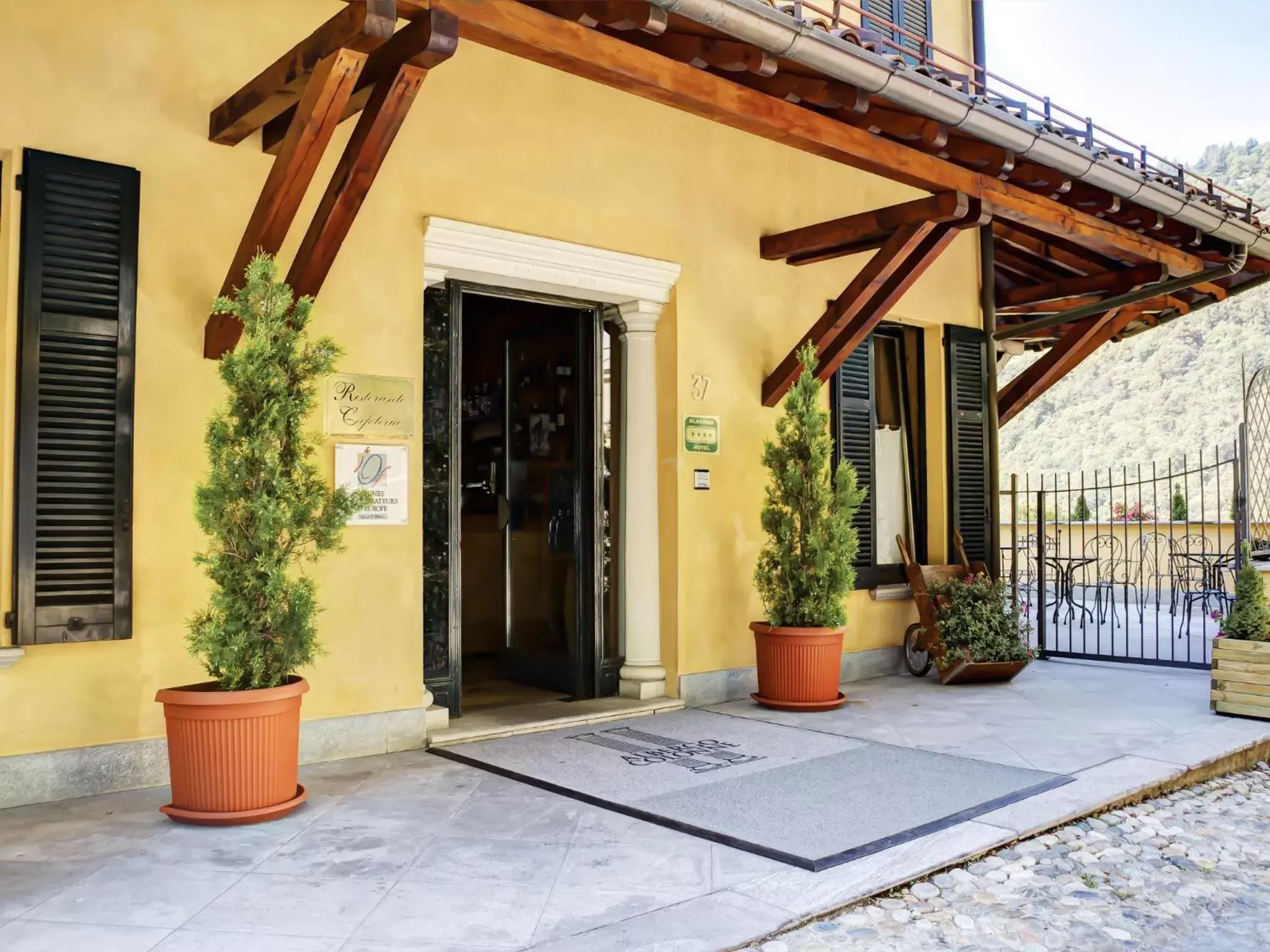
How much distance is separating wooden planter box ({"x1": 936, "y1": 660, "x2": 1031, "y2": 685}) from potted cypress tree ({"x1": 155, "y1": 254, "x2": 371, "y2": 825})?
4.42 meters

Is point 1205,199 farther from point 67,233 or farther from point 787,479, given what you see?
point 67,233

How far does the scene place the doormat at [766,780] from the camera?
11.8 ft

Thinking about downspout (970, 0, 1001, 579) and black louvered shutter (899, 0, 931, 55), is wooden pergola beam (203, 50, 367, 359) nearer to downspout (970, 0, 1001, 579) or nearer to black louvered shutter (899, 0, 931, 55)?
downspout (970, 0, 1001, 579)

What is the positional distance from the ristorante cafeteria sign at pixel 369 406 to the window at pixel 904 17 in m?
5.06

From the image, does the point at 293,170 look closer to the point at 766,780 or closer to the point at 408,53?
the point at 408,53

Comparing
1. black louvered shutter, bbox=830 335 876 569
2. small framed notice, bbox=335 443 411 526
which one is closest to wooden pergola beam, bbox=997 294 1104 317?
black louvered shutter, bbox=830 335 876 569

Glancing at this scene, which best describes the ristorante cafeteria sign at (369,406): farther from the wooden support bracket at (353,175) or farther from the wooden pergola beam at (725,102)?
the wooden pergola beam at (725,102)

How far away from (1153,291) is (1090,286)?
0.72 metres

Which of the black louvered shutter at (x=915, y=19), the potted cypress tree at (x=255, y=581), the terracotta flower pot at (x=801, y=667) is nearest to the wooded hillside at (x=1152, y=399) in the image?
the black louvered shutter at (x=915, y=19)

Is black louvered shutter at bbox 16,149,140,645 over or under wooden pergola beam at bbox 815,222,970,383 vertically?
under

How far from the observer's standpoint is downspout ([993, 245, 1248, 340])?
7750 mm

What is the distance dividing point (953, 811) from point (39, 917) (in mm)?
2957

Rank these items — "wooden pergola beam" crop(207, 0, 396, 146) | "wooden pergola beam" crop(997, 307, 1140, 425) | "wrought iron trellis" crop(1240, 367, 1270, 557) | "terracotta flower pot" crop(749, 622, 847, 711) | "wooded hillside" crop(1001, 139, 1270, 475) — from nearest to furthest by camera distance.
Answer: "wooden pergola beam" crop(207, 0, 396, 146) → "terracotta flower pot" crop(749, 622, 847, 711) → "wrought iron trellis" crop(1240, 367, 1270, 557) → "wooden pergola beam" crop(997, 307, 1140, 425) → "wooded hillside" crop(1001, 139, 1270, 475)

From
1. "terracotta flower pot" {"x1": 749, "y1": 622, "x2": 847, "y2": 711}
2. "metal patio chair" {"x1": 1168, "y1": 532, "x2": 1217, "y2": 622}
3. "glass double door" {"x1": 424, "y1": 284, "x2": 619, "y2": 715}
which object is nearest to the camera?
"glass double door" {"x1": 424, "y1": 284, "x2": 619, "y2": 715}
